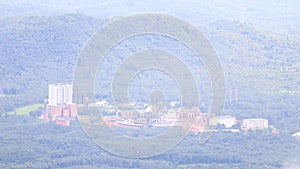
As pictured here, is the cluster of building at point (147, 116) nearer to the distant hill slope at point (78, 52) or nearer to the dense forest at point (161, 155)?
the dense forest at point (161, 155)

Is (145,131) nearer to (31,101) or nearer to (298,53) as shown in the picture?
(31,101)

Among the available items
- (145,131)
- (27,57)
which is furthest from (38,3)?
(145,131)

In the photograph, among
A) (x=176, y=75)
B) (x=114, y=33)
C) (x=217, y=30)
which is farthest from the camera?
(x=217, y=30)

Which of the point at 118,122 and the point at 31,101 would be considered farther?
the point at 31,101

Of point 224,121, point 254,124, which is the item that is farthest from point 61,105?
point 254,124

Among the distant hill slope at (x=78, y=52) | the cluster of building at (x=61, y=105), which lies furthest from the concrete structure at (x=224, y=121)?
the cluster of building at (x=61, y=105)

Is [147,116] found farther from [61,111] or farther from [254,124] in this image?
[61,111]
